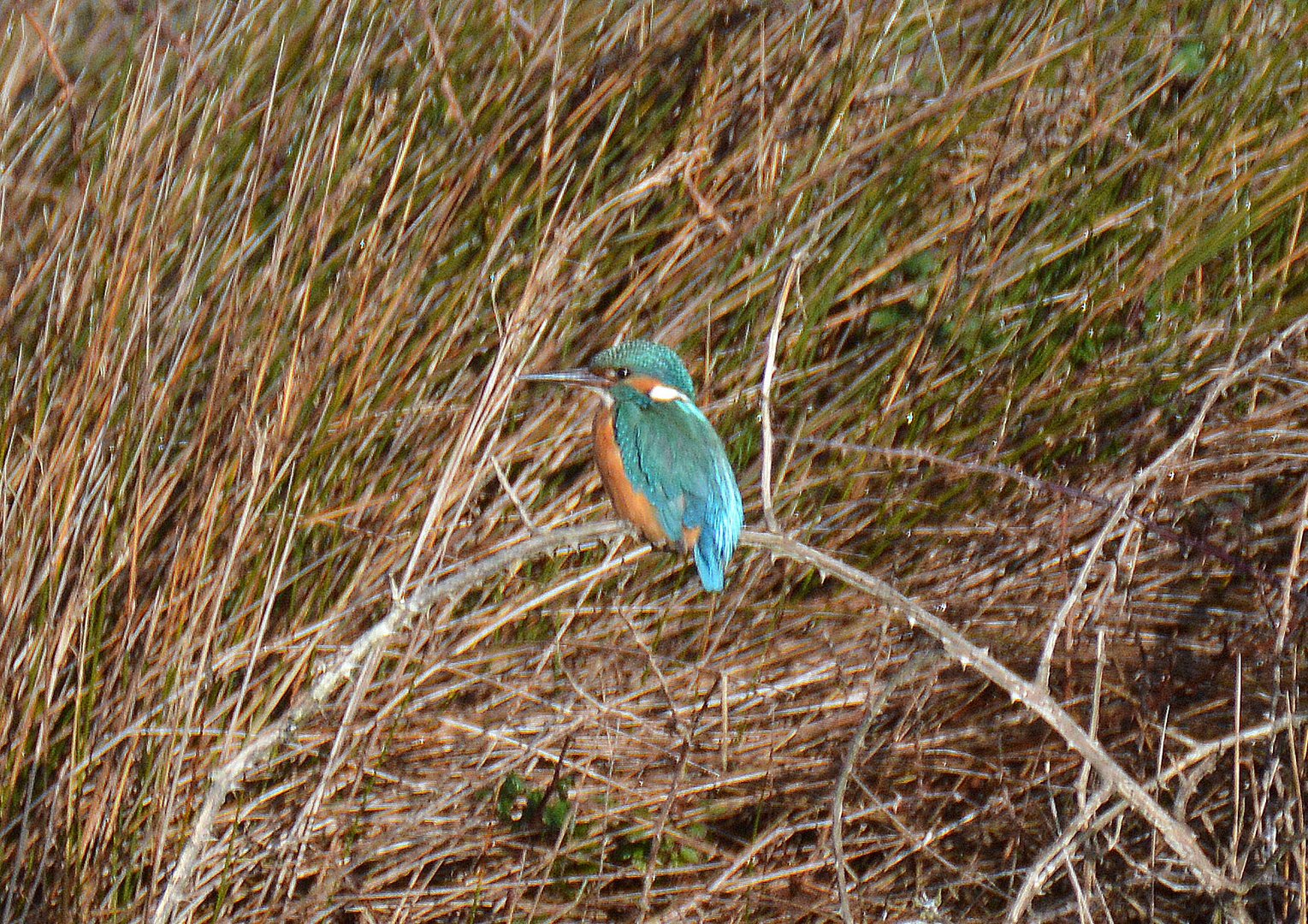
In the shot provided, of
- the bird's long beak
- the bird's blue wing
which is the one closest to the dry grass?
the bird's long beak

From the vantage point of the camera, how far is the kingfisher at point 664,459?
2.30 meters

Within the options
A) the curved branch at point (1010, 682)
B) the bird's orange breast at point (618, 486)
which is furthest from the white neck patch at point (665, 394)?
the curved branch at point (1010, 682)

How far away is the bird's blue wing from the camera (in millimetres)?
2299

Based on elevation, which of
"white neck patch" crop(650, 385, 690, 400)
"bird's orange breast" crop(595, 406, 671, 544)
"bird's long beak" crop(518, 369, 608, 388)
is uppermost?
"bird's long beak" crop(518, 369, 608, 388)

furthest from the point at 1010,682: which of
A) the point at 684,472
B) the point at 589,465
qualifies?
the point at 589,465

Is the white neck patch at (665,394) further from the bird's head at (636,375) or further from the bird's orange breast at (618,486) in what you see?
the bird's orange breast at (618,486)

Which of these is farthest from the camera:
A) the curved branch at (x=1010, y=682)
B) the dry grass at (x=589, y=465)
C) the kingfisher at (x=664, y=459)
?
the kingfisher at (x=664, y=459)

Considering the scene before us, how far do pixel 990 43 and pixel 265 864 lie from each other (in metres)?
2.10

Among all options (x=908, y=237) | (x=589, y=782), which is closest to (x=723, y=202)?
(x=908, y=237)

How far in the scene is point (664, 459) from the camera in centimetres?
235

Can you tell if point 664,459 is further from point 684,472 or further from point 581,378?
point 581,378

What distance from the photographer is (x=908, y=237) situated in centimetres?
273

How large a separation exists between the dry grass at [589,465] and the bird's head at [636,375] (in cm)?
14

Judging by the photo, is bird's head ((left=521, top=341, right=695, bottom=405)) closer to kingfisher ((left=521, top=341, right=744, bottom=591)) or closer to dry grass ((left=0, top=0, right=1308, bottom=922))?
kingfisher ((left=521, top=341, right=744, bottom=591))
